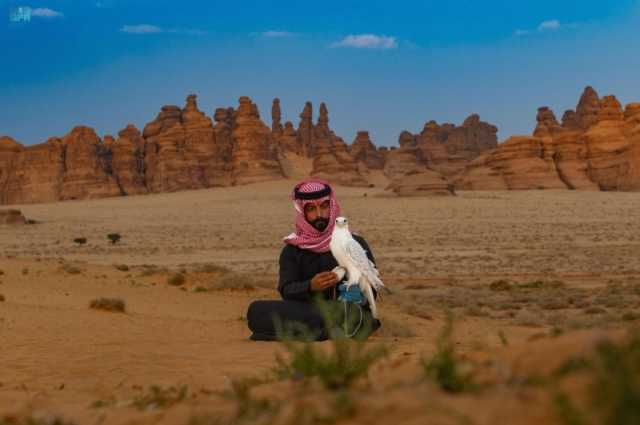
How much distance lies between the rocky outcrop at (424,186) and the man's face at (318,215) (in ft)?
216

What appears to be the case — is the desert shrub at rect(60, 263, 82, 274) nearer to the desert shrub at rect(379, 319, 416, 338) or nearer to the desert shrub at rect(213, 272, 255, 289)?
the desert shrub at rect(213, 272, 255, 289)

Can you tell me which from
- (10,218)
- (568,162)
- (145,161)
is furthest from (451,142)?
(10,218)

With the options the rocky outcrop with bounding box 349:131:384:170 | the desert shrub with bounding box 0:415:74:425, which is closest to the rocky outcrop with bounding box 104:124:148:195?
the rocky outcrop with bounding box 349:131:384:170

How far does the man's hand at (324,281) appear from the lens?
6.59 m

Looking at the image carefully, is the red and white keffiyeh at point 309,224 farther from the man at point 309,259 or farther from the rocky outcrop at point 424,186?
the rocky outcrop at point 424,186

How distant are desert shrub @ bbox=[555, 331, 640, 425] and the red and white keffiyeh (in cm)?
468

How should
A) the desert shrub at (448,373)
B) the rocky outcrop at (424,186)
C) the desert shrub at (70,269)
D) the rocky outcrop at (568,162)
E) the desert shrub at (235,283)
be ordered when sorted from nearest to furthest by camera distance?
the desert shrub at (448,373)
the desert shrub at (235,283)
the desert shrub at (70,269)
the rocky outcrop at (424,186)
the rocky outcrop at (568,162)

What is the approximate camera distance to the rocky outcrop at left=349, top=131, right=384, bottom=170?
464ft

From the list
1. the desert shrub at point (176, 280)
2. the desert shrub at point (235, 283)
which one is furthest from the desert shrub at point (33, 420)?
the desert shrub at point (176, 280)

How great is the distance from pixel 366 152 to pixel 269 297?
12847 centimetres

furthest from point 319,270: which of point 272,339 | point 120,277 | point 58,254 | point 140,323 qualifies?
point 58,254

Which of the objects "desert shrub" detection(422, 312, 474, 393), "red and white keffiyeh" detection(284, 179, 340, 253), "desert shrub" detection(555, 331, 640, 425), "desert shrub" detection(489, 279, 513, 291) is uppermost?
"red and white keffiyeh" detection(284, 179, 340, 253)

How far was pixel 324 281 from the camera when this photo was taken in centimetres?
660

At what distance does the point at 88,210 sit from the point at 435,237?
50.6 metres
